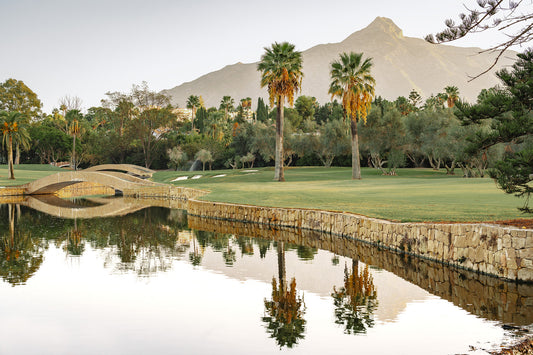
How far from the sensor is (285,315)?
1113cm

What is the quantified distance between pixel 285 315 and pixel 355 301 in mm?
A: 1950

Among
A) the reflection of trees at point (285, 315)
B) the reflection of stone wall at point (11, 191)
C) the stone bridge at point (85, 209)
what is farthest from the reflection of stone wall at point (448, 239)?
the reflection of stone wall at point (11, 191)

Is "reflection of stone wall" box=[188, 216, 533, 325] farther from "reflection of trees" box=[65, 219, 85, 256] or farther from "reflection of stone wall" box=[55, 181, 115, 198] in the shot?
"reflection of stone wall" box=[55, 181, 115, 198]

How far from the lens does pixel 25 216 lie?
1294 inches

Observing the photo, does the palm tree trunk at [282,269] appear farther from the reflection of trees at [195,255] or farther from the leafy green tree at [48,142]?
the leafy green tree at [48,142]

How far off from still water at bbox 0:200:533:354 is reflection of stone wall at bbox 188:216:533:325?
36 mm

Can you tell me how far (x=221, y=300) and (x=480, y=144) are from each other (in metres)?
8.73

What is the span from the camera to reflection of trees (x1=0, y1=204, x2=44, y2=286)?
15562mm

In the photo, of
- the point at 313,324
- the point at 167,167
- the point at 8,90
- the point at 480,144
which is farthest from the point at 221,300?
the point at 8,90

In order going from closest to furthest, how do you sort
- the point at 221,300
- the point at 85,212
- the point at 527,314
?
the point at 527,314 < the point at 221,300 < the point at 85,212

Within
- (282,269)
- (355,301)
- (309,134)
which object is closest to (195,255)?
(282,269)

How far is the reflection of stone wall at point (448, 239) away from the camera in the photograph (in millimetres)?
12906

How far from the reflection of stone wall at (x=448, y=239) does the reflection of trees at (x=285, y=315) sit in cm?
465

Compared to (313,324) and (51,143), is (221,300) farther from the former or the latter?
(51,143)
